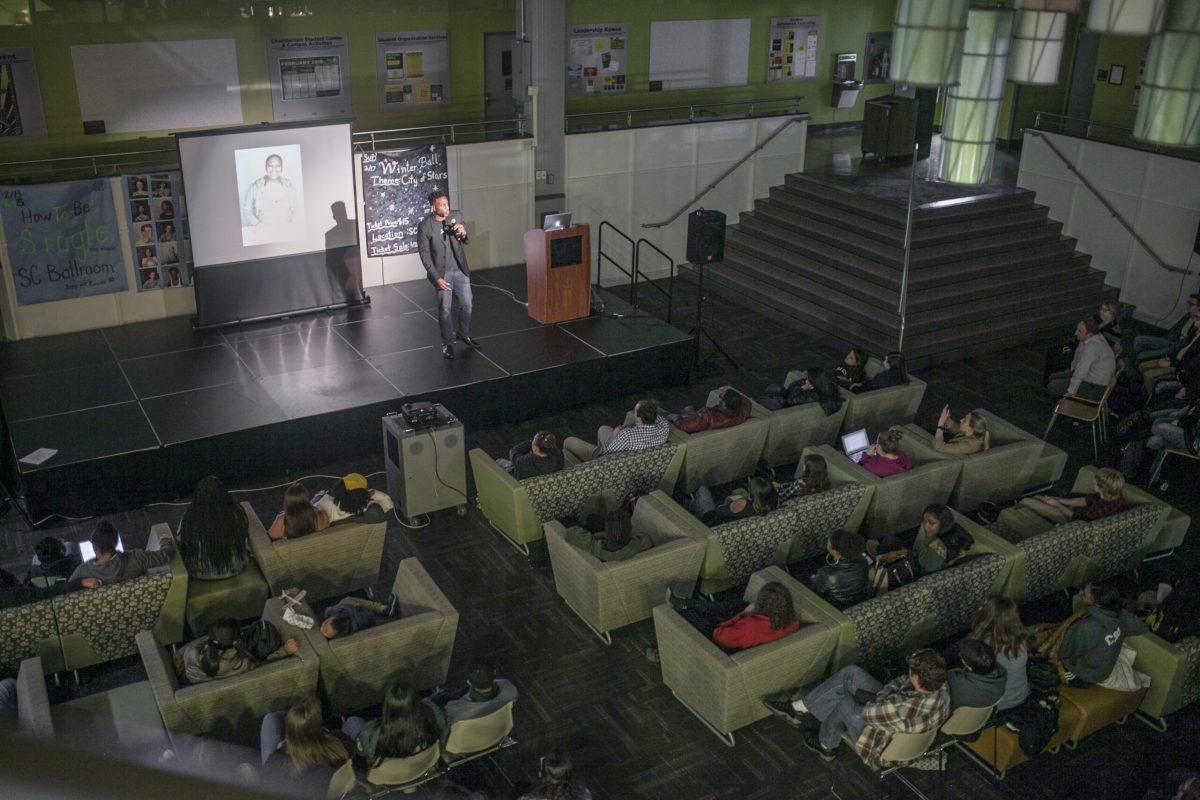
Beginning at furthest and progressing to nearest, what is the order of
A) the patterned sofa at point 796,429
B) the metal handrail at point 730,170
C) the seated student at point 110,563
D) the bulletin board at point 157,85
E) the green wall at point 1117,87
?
the green wall at point 1117,87 < the metal handrail at point 730,170 < the bulletin board at point 157,85 < the patterned sofa at point 796,429 < the seated student at point 110,563

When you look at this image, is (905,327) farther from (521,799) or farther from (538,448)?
(521,799)

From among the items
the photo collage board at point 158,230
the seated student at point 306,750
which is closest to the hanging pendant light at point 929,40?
the seated student at point 306,750

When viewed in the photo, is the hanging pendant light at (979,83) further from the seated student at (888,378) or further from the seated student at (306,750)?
the seated student at (888,378)

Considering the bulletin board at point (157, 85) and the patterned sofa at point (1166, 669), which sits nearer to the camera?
the patterned sofa at point (1166, 669)

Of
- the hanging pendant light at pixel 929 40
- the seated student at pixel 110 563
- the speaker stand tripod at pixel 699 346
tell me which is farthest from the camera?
the speaker stand tripod at pixel 699 346

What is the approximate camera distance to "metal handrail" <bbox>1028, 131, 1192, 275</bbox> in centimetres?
1200

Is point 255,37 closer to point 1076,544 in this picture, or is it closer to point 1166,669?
point 1076,544

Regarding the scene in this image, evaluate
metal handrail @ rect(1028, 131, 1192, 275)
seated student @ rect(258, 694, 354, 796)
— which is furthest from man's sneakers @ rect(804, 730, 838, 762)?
metal handrail @ rect(1028, 131, 1192, 275)

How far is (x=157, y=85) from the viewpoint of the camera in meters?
11.2

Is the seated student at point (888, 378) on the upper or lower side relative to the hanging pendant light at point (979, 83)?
lower

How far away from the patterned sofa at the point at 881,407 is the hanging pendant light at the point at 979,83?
416 centimetres

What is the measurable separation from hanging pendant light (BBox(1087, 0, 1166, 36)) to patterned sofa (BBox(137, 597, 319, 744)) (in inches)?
180

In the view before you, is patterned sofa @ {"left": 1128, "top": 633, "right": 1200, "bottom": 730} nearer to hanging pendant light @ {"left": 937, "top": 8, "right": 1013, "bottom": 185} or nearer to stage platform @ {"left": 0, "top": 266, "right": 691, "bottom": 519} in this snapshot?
hanging pendant light @ {"left": 937, "top": 8, "right": 1013, "bottom": 185}

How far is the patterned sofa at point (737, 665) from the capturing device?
5.63m
